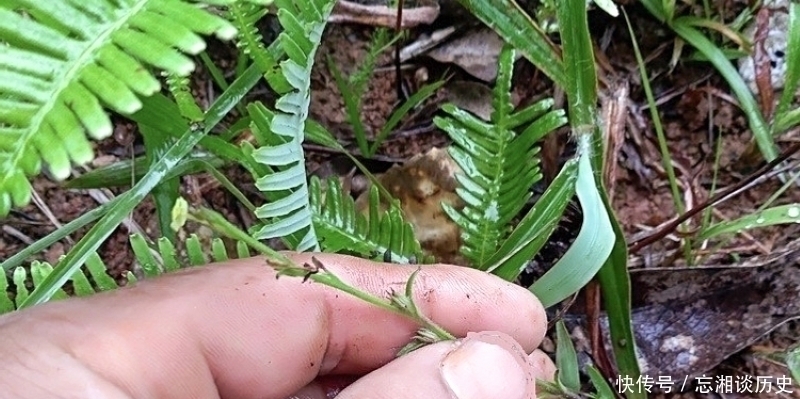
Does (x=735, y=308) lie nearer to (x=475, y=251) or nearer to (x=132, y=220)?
(x=475, y=251)

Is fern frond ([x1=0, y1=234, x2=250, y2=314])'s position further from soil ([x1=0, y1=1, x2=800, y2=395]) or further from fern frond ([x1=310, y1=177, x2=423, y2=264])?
soil ([x1=0, y1=1, x2=800, y2=395])

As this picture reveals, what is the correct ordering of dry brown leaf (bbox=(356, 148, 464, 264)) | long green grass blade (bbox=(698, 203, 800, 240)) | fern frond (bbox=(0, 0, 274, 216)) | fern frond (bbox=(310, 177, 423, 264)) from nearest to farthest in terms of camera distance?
1. fern frond (bbox=(0, 0, 274, 216))
2. fern frond (bbox=(310, 177, 423, 264))
3. long green grass blade (bbox=(698, 203, 800, 240))
4. dry brown leaf (bbox=(356, 148, 464, 264))

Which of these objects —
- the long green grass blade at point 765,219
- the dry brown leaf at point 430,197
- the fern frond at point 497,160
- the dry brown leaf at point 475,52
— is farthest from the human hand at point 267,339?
the dry brown leaf at point 475,52

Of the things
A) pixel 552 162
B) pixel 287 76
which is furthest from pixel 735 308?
pixel 287 76

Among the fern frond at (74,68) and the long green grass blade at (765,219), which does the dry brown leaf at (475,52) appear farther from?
the fern frond at (74,68)

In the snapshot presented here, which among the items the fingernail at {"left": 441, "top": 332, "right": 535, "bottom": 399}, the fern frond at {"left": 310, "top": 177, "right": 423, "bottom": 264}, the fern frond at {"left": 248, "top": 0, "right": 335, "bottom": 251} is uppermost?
the fern frond at {"left": 248, "top": 0, "right": 335, "bottom": 251}

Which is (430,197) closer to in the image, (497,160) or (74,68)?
(497,160)

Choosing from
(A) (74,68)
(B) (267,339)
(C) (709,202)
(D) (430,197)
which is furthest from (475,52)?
(A) (74,68)

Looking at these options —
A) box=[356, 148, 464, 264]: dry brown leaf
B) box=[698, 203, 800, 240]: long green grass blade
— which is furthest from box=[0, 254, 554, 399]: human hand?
box=[698, 203, 800, 240]: long green grass blade

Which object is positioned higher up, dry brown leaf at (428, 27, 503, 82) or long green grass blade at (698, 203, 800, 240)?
dry brown leaf at (428, 27, 503, 82)
